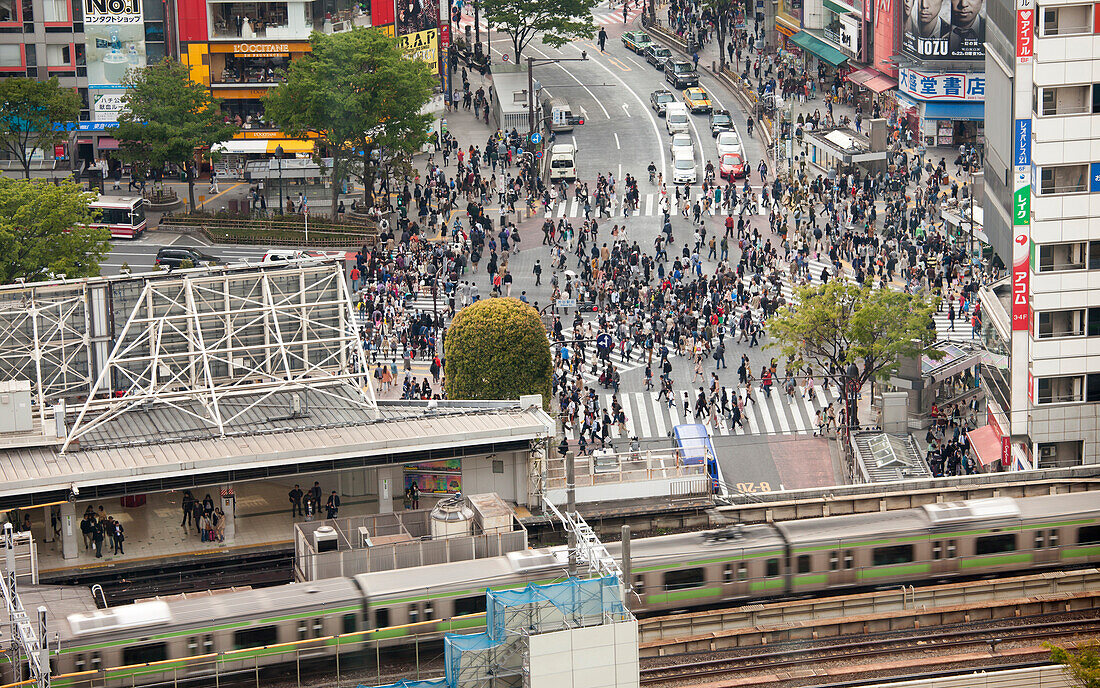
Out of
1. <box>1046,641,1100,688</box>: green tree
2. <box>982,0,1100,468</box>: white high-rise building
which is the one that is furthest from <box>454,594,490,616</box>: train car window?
<box>982,0,1100,468</box>: white high-rise building

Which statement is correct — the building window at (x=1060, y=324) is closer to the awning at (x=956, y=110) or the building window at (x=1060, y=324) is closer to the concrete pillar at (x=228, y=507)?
the concrete pillar at (x=228, y=507)

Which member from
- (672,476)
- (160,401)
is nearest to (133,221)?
(160,401)

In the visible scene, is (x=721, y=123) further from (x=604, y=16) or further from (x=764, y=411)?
(x=764, y=411)

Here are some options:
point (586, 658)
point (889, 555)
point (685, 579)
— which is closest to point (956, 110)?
point (889, 555)

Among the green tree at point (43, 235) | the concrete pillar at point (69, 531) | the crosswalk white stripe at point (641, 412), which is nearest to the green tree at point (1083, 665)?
the concrete pillar at point (69, 531)

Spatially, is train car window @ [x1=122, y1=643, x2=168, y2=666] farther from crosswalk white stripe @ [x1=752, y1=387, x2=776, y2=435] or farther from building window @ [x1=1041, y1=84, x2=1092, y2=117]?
building window @ [x1=1041, y1=84, x2=1092, y2=117]

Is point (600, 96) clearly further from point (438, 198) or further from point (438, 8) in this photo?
point (438, 198)
